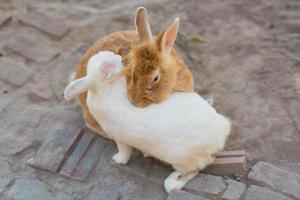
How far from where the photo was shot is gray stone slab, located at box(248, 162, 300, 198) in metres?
2.86

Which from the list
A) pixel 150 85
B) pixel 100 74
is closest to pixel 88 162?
pixel 100 74

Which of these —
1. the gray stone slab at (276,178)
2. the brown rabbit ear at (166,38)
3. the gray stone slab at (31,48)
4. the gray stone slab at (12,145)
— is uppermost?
the brown rabbit ear at (166,38)

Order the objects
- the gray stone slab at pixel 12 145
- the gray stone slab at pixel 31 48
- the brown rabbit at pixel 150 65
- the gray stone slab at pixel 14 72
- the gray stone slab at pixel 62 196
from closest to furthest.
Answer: the brown rabbit at pixel 150 65
the gray stone slab at pixel 62 196
the gray stone slab at pixel 12 145
the gray stone slab at pixel 14 72
the gray stone slab at pixel 31 48

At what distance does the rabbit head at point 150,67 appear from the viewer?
261cm

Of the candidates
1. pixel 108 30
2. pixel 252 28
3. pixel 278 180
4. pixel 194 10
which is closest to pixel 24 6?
pixel 108 30

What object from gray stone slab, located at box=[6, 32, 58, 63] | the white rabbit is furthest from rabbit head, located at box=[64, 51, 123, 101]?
gray stone slab, located at box=[6, 32, 58, 63]

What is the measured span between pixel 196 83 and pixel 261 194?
3.45 ft

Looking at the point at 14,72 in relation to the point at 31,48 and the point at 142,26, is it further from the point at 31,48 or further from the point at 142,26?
the point at 142,26

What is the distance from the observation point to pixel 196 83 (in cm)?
367

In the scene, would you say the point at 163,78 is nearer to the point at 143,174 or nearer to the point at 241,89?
the point at 143,174

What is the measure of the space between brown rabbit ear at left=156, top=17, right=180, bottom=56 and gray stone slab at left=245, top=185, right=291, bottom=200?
0.83 meters

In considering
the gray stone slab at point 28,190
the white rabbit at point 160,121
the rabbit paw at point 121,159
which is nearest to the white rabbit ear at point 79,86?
the white rabbit at point 160,121

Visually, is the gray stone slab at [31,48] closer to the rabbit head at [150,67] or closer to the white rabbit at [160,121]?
the white rabbit at [160,121]

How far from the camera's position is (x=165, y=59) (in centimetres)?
270
